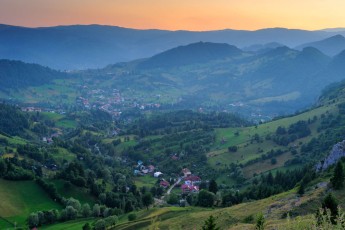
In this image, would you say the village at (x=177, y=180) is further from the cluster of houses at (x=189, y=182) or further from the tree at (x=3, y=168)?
the tree at (x=3, y=168)

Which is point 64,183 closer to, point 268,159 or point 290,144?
point 268,159

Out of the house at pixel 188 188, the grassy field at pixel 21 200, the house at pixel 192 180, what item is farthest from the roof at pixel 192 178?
the grassy field at pixel 21 200

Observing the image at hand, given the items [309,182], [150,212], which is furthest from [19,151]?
[309,182]

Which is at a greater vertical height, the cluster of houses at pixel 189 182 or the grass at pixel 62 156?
the grass at pixel 62 156

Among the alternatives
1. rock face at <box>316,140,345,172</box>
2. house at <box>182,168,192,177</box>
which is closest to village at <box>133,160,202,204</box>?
house at <box>182,168,192,177</box>

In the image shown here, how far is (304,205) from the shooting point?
5509 centimetres

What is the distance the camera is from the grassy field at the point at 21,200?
362 feet

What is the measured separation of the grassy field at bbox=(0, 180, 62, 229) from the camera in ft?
362

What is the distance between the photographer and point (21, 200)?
11969 centimetres

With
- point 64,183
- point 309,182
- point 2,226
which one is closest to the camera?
point 309,182

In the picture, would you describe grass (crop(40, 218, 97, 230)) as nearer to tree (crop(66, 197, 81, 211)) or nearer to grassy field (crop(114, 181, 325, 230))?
tree (crop(66, 197, 81, 211))

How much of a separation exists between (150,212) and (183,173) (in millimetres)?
92976

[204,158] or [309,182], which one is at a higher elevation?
[309,182]

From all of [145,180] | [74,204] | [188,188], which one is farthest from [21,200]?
[145,180]
